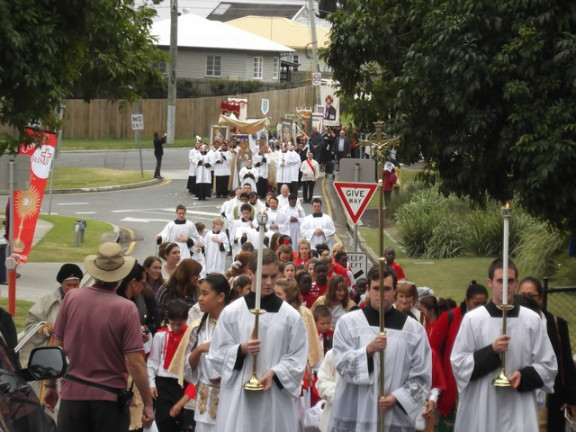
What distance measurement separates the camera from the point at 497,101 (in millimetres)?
12375

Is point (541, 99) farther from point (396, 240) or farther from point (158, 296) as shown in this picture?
point (396, 240)

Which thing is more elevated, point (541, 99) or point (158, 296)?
point (541, 99)

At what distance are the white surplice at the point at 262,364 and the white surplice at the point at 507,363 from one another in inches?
45.9

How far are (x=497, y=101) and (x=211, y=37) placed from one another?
62.1 m

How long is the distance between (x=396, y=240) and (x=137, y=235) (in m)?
6.47

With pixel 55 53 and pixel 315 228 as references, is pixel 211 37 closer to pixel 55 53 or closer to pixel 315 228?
pixel 315 228

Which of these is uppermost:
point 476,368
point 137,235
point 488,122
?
point 488,122

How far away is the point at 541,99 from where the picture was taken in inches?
468

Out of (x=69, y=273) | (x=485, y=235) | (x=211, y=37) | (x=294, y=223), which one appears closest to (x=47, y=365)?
(x=69, y=273)

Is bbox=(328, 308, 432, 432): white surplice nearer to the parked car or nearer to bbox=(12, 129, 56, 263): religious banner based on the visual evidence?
the parked car

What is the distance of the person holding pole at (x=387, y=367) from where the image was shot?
8.01 m

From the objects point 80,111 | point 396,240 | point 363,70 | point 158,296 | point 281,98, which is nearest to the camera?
point 158,296

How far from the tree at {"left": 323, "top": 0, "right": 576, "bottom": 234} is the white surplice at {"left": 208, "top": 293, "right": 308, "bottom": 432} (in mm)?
4146

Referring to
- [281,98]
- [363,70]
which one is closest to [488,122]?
[363,70]
